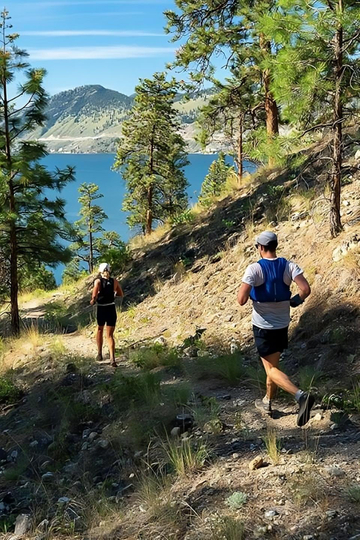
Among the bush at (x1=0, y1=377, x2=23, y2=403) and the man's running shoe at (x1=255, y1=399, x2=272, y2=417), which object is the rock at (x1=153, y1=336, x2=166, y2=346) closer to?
the bush at (x1=0, y1=377, x2=23, y2=403)

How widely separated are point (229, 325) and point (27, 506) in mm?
5420

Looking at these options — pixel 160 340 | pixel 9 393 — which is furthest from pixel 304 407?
pixel 9 393

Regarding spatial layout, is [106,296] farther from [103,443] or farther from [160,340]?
[103,443]

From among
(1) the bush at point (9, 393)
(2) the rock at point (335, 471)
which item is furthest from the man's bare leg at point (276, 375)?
(1) the bush at point (9, 393)

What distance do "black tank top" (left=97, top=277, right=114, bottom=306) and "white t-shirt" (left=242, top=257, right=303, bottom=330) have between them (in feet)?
14.4

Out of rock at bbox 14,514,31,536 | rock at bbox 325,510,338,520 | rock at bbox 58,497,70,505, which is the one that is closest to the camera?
rock at bbox 325,510,338,520

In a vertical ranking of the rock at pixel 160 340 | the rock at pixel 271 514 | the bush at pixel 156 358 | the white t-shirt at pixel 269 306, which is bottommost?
the rock at pixel 160 340

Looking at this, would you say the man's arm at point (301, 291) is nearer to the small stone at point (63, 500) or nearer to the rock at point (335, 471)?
the rock at point (335, 471)

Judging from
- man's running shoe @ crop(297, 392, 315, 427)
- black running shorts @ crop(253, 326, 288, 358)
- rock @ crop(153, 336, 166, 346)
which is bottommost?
rock @ crop(153, 336, 166, 346)

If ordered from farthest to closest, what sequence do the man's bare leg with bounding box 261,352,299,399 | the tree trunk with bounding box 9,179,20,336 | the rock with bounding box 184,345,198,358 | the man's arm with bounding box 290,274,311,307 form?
1. the tree trunk with bounding box 9,179,20,336
2. the rock with bounding box 184,345,198,358
3. the man's bare leg with bounding box 261,352,299,399
4. the man's arm with bounding box 290,274,311,307

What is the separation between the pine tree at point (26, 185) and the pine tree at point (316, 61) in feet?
28.6

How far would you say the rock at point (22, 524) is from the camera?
4887mm

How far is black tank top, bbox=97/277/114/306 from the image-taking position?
9516mm

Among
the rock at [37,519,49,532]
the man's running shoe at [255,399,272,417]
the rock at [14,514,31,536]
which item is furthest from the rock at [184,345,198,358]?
the rock at [37,519,49,532]
